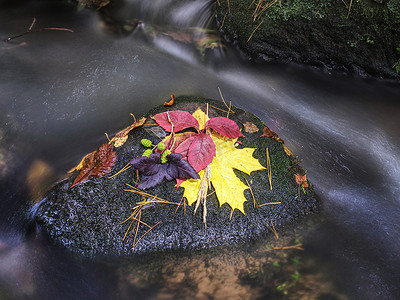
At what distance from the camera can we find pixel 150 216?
2105mm

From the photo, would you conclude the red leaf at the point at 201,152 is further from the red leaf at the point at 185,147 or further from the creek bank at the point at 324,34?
the creek bank at the point at 324,34

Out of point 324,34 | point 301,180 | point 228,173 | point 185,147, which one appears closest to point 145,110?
point 185,147

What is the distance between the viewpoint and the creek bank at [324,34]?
11.2 feet

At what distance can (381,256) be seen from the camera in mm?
2229

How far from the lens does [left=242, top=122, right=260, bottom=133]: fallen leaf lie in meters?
2.54

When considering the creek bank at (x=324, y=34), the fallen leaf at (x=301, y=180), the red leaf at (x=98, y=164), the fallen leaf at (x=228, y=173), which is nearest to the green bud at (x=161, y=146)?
the fallen leaf at (x=228, y=173)

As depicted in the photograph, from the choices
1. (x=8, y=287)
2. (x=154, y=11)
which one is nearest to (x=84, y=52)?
(x=154, y=11)

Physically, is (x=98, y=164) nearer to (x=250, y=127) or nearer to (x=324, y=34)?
(x=250, y=127)

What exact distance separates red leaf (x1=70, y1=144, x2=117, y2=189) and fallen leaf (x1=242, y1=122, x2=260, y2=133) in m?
1.09

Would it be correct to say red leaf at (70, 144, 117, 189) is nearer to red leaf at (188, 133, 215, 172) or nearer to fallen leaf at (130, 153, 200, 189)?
fallen leaf at (130, 153, 200, 189)

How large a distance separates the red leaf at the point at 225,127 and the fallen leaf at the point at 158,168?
16.5 inches

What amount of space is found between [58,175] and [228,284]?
5.49ft

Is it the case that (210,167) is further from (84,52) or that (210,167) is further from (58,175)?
(84,52)

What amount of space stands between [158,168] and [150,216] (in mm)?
340
